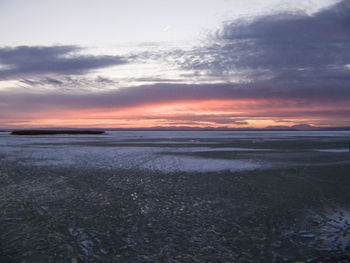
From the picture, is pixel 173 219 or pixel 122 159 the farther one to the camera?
pixel 122 159

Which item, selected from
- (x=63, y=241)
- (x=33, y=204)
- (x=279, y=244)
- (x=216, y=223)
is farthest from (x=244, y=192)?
(x=33, y=204)

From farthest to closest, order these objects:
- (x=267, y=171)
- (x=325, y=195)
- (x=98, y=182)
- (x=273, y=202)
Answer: (x=267, y=171)
(x=98, y=182)
(x=325, y=195)
(x=273, y=202)

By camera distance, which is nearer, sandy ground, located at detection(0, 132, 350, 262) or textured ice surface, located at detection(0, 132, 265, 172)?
sandy ground, located at detection(0, 132, 350, 262)

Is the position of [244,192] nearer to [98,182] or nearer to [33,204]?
[98,182]

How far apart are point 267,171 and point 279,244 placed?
10935mm

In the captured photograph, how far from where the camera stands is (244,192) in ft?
36.1

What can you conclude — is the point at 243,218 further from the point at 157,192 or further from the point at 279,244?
the point at 157,192

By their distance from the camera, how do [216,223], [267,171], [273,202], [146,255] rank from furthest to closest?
1. [267,171]
2. [273,202]
3. [216,223]
4. [146,255]

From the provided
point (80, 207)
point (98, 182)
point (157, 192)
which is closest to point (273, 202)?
point (157, 192)

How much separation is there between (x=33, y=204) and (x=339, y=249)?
9185mm

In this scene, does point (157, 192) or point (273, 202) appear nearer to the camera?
point (273, 202)

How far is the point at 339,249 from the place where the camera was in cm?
577

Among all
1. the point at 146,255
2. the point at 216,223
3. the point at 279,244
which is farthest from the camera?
the point at 216,223

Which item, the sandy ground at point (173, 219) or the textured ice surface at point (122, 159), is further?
the textured ice surface at point (122, 159)
